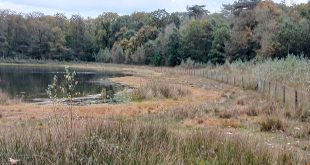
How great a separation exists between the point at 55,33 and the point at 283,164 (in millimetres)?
113610

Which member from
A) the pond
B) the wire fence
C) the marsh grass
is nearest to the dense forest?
the wire fence

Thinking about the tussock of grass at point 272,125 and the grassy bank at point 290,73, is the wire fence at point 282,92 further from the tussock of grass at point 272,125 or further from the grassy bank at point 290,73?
the tussock of grass at point 272,125

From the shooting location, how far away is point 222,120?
53.4ft

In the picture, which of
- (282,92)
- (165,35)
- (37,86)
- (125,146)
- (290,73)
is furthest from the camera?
(165,35)

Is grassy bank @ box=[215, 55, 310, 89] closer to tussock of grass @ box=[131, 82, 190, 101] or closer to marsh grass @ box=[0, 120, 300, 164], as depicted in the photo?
tussock of grass @ box=[131, 82, 190, 101]

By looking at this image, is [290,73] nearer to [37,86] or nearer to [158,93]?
[158,93]

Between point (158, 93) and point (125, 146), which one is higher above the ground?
point (125, 146)

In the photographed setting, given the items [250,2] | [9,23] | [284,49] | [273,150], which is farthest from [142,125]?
[9,23]

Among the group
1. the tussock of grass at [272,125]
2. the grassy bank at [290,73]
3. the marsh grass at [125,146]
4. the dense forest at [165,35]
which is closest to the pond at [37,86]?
the grassy bank at [290,73]

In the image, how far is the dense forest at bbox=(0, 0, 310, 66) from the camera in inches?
2259

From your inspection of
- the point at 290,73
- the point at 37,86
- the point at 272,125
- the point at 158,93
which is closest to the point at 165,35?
the point at 37,86

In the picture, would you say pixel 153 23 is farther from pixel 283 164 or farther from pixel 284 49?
pixel 283 164

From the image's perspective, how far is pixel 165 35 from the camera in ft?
299

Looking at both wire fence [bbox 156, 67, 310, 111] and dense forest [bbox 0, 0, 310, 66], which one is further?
dense forest [bbox 0, 0, 310, 66]
